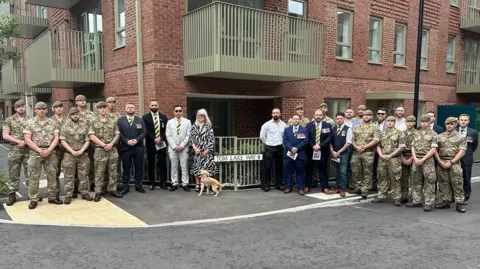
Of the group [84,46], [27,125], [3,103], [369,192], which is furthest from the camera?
[3,103]

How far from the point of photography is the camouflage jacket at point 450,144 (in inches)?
269

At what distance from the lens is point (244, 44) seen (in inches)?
360

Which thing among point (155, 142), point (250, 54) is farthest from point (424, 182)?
point (155, 142)

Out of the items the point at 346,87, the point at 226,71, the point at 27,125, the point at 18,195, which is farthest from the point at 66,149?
the point at 346,87

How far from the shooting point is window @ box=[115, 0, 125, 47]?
10594 millimetres

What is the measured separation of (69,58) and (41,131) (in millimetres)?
5156

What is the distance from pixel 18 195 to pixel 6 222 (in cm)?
206

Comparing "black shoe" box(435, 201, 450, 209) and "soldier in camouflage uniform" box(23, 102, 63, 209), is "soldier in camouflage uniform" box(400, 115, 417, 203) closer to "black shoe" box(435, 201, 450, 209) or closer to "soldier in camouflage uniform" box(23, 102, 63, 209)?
"black shoe" box(435, 201, 450, 209)

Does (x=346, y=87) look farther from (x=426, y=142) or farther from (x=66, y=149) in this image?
(x=66, y=149)

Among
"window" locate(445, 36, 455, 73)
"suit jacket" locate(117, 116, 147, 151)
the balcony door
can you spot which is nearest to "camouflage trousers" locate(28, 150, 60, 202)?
"suit jacket" locate(117, 116, 147, 151)

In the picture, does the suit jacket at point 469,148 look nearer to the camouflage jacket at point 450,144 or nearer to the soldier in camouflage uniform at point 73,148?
the camouflage jacket at point 450,144

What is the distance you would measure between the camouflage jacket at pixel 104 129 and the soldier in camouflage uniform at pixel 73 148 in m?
0.15

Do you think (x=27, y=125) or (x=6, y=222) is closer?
(x=6, y=222)

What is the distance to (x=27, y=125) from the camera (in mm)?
6562
